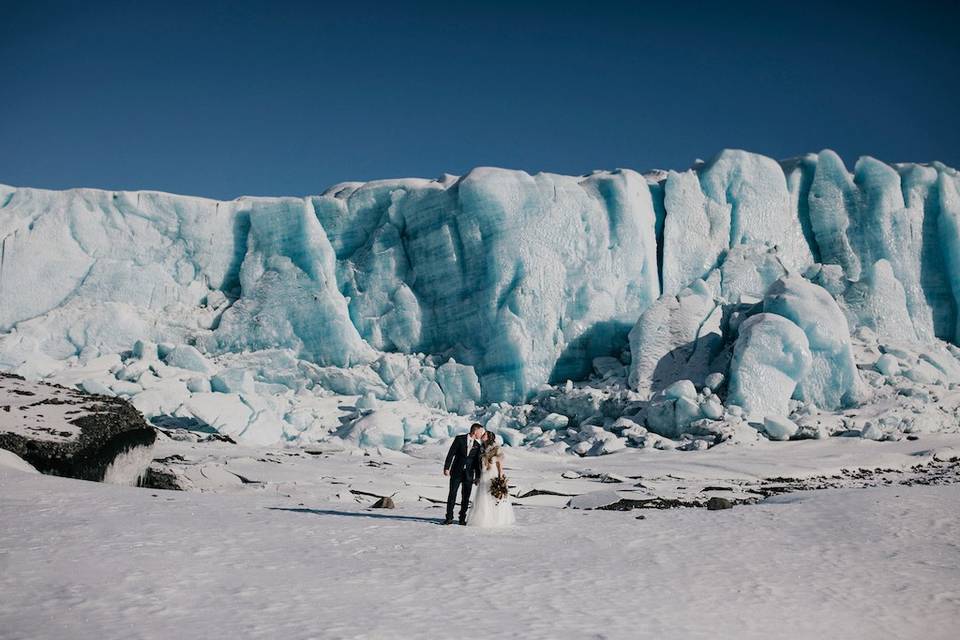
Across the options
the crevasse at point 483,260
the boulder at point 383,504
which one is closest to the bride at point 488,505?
the boulder at point 383,504

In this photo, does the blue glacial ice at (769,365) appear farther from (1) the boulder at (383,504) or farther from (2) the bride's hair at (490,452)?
(2) the bride's hair at (490,452)

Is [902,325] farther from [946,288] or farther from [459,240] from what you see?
[459,240]

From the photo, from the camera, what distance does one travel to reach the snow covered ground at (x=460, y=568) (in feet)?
15.0

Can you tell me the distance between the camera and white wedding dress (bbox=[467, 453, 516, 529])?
865 cm

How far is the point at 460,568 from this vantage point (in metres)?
6.12

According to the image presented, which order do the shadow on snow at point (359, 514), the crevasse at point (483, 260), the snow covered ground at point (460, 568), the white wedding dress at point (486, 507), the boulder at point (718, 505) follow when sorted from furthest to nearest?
the crevasse at point (483, 260) → the boulder at point (718, 505) → the shadow on snow at point (359, 514) → the white wedding dress at point (486, 507) → the snow covered ground at point (460, 568)

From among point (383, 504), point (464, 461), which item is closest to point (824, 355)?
point (383, 504)

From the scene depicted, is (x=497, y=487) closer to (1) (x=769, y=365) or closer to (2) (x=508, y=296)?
(1) (x=769, y=365)

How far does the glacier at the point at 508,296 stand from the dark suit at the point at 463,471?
15295 millimetres

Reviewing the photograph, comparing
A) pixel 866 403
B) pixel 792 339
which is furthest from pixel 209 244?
pixel 866 403

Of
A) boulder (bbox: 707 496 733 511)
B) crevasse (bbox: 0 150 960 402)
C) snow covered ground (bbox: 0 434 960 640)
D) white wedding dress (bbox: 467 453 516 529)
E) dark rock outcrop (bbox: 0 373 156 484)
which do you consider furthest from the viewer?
crevasse (bbox: 0 150 960 402)

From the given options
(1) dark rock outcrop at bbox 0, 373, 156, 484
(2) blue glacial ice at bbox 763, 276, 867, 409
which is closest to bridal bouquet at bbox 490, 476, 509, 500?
(1) dark rock outcrop at bbox 0, 373, 156, 484

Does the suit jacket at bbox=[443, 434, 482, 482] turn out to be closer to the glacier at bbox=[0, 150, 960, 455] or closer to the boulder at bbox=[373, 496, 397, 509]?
the boulder at bbox=[373, 496, 397, 509]

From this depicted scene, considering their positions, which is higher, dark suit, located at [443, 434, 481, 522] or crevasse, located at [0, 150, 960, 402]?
crevasse, located at [0, 150, 960, 402]
